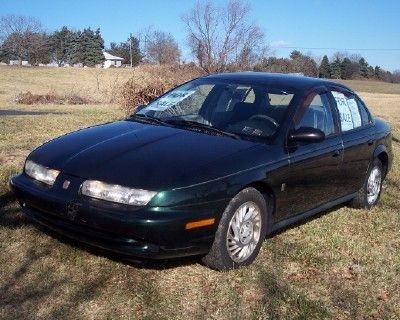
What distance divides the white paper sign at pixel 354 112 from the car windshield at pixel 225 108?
1.15m

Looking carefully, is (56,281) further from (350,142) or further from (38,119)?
(38,119)

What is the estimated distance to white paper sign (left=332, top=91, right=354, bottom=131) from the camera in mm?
5508

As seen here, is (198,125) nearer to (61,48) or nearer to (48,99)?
(48,99)

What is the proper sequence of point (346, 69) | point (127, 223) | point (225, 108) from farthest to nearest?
point (346, 69) → point (225, 108) → point (127, 223)

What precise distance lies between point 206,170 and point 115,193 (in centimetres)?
67

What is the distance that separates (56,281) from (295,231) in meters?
2.48

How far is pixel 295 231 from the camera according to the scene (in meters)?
5.27

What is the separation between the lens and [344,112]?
5598mm

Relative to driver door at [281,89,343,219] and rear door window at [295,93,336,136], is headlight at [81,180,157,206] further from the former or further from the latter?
rear door window at [295,93,336,136]

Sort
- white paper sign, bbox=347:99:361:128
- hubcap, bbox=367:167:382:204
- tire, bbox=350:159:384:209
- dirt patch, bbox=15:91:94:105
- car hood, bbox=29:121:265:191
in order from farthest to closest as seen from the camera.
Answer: dirt patch, bbox=15:91:94:105, hubcap, bbox=367:167:382:204, tire, bbox=350:159:384:209, white paper sign, bbox=347:99:361:128, car hood, bbox=29:121:265:191

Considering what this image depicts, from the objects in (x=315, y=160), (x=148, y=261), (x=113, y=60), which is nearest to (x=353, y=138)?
(x=315, y=160)

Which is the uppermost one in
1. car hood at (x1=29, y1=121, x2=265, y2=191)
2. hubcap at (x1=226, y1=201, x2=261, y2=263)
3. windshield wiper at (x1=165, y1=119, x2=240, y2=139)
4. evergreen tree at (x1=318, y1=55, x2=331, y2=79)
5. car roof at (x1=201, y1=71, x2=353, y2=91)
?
car roof at (x1=201, y1=71, x2=353, y2=91)

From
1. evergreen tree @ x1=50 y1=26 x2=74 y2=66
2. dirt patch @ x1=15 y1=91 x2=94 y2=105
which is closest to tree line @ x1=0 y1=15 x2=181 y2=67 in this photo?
evergreen tree @ x1=50 y1=26 x2=74 y2=66

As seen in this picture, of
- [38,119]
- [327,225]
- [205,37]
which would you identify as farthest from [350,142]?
[205,37]
